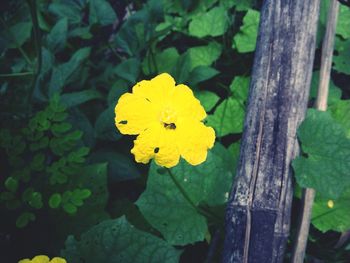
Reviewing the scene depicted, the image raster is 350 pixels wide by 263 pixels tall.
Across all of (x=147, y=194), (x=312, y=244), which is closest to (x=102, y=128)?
(x=147, y=194)

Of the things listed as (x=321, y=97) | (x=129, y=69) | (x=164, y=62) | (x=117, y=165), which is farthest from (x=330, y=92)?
(x=117, y=165)

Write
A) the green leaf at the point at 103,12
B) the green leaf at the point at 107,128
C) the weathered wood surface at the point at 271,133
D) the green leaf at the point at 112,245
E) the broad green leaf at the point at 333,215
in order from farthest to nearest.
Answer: the green leaf at the point at 103,12 < the green leaf at the point at 107,128 < the broad green leaf at the point at 333,215 < the weathered wood surface at the point at 271,133 < the green leaf at the point at 112,245

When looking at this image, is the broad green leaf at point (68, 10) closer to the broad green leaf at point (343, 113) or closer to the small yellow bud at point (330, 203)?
the broad green leaf at point (343, 113)

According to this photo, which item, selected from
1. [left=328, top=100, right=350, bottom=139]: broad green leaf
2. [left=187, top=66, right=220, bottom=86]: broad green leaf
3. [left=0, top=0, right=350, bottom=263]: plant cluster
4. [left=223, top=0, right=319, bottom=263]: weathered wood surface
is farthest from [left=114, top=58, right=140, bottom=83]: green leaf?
[left=328, top=100, right=350, bottom=139]: broad green leaf

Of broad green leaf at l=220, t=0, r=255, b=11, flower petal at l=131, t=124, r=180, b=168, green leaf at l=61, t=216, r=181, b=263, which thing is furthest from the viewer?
broad green leaf at l=220, t=0, r=255, b=11

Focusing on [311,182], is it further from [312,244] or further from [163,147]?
[163,147]

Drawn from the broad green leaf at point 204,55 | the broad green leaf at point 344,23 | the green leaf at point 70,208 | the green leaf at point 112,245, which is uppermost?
the broad green leaf at point 344,23

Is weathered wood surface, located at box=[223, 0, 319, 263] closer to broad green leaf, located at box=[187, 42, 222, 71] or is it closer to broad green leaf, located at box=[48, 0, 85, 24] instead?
broad green leaf, located at box=[187, 42, 222, 71]

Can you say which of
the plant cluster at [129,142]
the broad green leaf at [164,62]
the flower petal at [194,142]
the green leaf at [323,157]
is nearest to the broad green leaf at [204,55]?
the plant cluster at [129,142]
